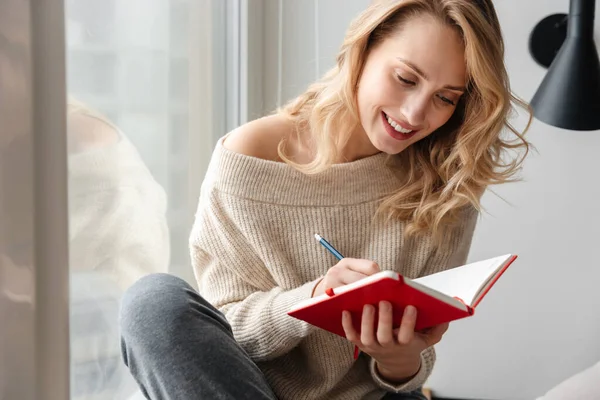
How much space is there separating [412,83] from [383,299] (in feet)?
1.35

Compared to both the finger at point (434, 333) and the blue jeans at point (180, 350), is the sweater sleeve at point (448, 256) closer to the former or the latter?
the finger at point (434, 333)

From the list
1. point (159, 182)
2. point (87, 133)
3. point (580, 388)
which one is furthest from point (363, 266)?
point (580, 388)

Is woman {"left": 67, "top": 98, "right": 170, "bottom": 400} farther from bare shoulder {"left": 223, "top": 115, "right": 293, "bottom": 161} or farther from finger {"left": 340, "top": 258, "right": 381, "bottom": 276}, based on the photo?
finger {"left": 340, "top": 258, "right": 381, "bottom": 276}

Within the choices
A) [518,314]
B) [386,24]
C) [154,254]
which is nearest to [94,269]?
[154,254]

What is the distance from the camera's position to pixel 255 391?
1041mm

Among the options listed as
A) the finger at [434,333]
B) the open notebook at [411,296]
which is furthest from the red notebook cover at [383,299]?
the finger at [434,333]

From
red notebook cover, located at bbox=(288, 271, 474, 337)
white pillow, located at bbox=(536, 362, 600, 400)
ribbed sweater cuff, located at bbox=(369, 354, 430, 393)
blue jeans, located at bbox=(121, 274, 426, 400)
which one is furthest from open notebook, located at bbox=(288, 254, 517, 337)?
white pillow, located at bbox=(536, 362, 600, 400)

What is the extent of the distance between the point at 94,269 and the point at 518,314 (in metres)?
1.17

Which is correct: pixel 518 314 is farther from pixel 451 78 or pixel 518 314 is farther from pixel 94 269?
pixel 94 269

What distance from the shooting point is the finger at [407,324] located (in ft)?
3.28

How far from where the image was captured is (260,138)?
137 cm

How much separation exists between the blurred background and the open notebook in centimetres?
30

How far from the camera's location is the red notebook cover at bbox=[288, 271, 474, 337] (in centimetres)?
91

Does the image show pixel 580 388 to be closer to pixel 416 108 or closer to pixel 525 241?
pixel 525 241
